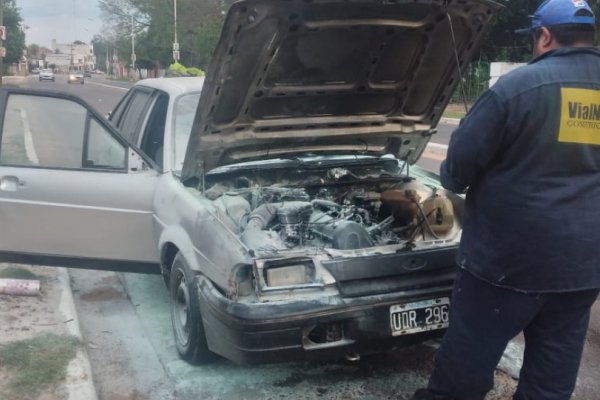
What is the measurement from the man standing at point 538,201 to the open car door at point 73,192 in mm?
2410

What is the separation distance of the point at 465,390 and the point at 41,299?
10.5 ft

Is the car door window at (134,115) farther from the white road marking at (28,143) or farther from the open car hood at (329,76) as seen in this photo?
the open car hood at (329,76)

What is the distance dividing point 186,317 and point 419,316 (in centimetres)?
136

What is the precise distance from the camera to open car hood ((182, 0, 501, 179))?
139 inches

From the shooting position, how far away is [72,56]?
12838 cm

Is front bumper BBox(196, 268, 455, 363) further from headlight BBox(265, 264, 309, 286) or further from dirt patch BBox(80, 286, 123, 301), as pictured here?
dirt patch BBox(80, 286, 123, 301)

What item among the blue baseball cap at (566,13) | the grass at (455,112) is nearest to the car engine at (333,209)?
the blue baseball cap at (566,13)

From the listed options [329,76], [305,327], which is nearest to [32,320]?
[305,327]

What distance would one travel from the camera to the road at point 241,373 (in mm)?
3537

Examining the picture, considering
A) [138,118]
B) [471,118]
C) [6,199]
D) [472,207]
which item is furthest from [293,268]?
[138,118]

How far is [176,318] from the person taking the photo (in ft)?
13.0

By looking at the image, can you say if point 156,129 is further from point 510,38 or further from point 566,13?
point 510,38

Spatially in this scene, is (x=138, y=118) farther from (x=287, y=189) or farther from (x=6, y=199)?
(x=287, y=189)

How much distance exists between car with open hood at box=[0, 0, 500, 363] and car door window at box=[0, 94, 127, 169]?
0.01 m
